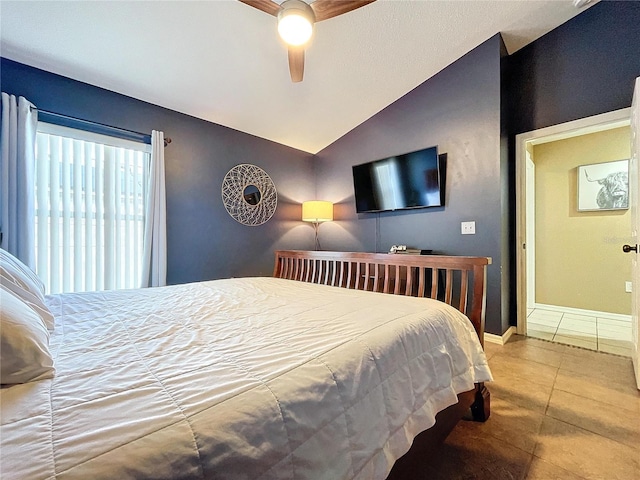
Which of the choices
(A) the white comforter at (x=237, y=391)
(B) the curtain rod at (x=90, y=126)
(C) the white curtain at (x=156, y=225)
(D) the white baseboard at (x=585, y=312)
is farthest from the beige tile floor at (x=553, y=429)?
(B) the curtain rod at (x=90, y=126)

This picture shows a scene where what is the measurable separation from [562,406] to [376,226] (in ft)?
7.98

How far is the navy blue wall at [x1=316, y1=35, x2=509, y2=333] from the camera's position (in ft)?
8.71

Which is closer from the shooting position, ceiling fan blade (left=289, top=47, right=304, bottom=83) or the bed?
the bed

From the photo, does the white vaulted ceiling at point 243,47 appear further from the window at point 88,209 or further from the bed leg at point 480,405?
the bed leg at point 480,405

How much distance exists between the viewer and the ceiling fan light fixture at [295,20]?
149 centimetres

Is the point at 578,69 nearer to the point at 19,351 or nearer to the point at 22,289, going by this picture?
the point at 19,351

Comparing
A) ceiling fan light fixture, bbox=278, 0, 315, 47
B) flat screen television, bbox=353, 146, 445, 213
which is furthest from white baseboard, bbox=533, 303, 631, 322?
ceiling fan light fixture, bbox=278, 0, 315, 47

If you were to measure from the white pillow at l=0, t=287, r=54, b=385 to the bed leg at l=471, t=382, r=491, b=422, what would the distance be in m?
1.81

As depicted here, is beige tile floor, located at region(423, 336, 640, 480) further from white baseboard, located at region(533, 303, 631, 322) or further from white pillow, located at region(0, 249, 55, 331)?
white pillow, located at region(0, 249, 55, 331)

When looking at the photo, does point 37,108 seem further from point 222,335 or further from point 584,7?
point 584,7

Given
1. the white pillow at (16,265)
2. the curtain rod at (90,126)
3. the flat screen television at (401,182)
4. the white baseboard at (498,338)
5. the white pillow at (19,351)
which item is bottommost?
the white baseboard at (498,338)

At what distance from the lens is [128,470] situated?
413 mm

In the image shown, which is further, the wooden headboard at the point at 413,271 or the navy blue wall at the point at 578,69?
the navy blue wall at the point at 578,69

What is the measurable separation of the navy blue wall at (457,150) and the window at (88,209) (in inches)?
107
